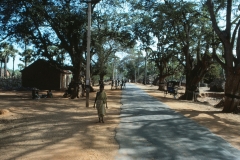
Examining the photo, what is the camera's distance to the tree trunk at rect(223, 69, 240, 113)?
52.2 ft

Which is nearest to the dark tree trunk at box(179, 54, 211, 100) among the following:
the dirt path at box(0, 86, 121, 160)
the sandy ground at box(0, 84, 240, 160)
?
the sandy ground at box(0, 84, 240, 160)

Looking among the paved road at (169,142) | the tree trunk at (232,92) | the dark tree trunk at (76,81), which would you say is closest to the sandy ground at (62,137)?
the paved road at (169,142)

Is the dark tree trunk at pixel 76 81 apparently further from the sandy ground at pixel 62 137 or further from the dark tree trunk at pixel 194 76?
the dark tree trunk at pixel 194 76

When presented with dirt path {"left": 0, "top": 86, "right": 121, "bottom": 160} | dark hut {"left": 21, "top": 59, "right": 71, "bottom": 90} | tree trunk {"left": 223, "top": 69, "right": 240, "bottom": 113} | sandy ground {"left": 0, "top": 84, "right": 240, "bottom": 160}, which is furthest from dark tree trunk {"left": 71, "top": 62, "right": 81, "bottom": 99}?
dark hut {"left": 21, "top": 59, "right": 71, "bottom": 90}

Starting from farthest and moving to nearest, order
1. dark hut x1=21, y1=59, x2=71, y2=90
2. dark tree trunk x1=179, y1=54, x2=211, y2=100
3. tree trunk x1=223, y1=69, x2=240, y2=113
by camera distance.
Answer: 1. dark hut x1=21, y1=59, x2=71, y2=90
2. dark tree trunk x1=179, y1=54, x2=211, y2=100
3. tree trunk x1=223, y1=69, x2=240, y2=113

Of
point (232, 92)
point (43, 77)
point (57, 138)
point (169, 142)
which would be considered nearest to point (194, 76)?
point (232, 92)

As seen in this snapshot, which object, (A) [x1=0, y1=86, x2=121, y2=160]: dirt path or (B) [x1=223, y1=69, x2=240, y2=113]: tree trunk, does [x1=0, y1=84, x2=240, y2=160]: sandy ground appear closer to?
(A) [x1=0, y1=86, x2=121, y2=160]: dirt path

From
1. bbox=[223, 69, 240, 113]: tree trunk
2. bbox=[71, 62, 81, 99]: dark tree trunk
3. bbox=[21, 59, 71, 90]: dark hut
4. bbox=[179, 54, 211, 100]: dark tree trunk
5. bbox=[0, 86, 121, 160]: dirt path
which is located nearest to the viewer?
bbox=[0, 86, 121, 160]: dirt path

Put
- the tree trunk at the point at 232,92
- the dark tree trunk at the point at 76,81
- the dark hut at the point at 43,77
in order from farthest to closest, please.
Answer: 1. the dark hut at the point at 43,77
2. the dark tree trunk at the point at 76,81
3. the tree trunk at the point at 232,92

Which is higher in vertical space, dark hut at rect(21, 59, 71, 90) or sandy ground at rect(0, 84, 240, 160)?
dark hut at rect(21, 59, 71, 90)

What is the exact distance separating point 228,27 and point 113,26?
14.0m

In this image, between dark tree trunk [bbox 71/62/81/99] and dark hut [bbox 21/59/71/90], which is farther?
dark hut [bbox 21/59/71/90]

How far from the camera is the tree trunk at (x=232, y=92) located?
15922 mm

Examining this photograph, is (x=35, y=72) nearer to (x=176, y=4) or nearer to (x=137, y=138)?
(x=176, y=4)
